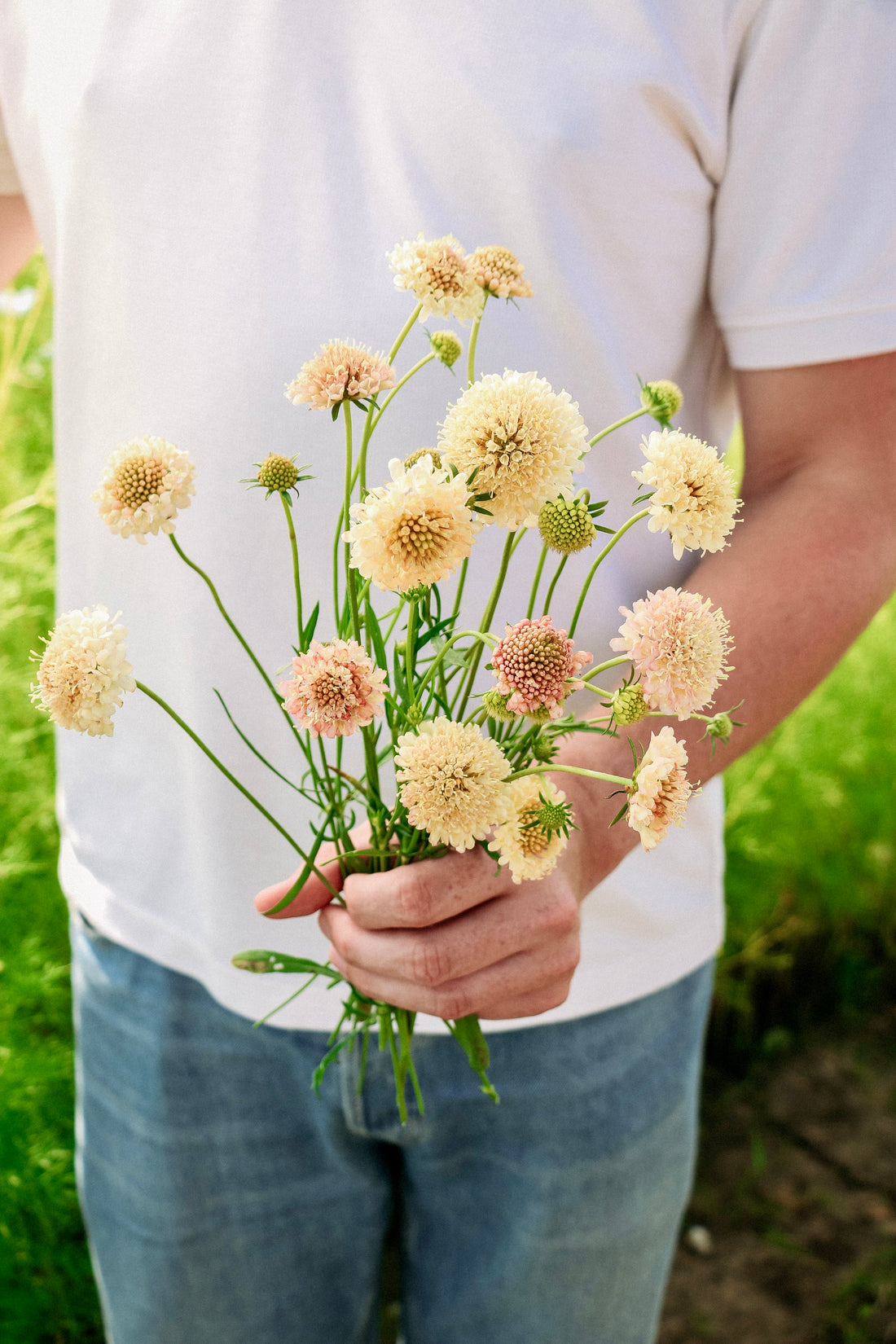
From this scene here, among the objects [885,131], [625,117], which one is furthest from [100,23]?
[885,131]

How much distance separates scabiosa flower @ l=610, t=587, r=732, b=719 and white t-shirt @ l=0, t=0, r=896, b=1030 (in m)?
0.26

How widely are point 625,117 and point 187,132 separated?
0.27 metres

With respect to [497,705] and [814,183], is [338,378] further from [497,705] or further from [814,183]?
[814,183]

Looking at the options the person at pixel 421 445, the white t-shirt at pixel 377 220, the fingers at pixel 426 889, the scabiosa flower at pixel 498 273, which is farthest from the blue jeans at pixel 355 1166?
Answer: the scabiosa flower at pixel 498 273

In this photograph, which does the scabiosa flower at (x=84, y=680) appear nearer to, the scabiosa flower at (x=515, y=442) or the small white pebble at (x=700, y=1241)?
the scabiosa flower at (x=515, y=442)

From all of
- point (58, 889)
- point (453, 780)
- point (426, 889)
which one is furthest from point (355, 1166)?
point (58, 889)

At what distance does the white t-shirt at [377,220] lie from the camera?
0.64 metres

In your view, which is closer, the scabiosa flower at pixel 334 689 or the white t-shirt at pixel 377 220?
the scabiosa flower at pixel 334 689

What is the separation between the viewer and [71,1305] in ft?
4.35

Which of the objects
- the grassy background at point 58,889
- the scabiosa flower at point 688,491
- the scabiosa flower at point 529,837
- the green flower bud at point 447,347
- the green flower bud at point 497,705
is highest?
the green flower bud at point 447,347

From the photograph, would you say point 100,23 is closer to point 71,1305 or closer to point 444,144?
point 444,144

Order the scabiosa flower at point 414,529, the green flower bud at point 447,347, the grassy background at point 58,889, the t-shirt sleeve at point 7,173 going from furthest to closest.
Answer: the grassy background at point 58,889 → the t-shirt sleeve at point 7,173 → the green flower bud at point 447,347 → the scabiosa flower at point 414,529

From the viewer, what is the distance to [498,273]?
45 centimetres

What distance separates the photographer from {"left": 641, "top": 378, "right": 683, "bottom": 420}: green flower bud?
17.5 inches
